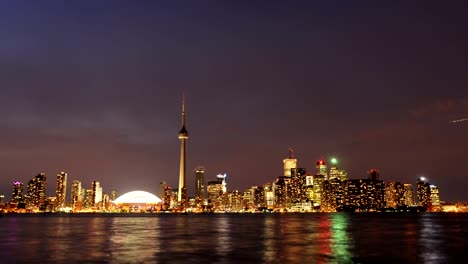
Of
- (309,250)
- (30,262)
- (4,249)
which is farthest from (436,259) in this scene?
(4,249)

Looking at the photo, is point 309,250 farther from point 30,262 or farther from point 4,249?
point 4,249

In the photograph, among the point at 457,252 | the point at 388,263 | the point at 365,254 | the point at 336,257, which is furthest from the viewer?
the point at 457,252

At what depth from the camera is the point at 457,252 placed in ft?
157

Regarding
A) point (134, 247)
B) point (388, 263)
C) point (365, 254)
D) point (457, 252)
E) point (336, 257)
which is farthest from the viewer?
point (134, 247)

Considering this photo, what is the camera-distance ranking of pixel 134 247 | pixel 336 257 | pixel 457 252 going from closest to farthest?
1. pixel 336 257
2. pixel 457 252
3. pixel 134 247

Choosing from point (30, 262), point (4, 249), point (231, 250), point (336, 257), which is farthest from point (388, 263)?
point (4, 249)

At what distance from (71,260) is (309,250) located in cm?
2387

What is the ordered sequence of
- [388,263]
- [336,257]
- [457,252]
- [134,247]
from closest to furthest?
[388,263] < [336,257] < [457,252] < [134,247]

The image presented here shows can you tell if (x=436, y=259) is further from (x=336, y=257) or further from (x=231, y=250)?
(x=231, y=250)

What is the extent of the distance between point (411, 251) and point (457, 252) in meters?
4.80

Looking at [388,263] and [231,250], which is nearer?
[388,263]

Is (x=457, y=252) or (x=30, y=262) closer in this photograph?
(x=30, y=262)

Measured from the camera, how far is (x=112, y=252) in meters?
45.9

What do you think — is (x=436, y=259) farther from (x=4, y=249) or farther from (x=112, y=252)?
(x=4, y=249)
